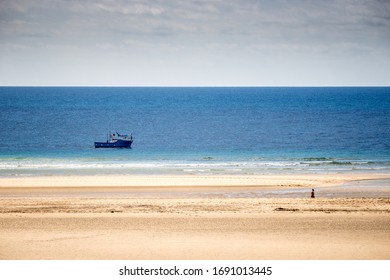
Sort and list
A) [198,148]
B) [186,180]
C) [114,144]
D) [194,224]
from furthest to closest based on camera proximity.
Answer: [198,148], [114,144], [186,180], [194,224]

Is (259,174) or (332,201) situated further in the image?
(259,174)

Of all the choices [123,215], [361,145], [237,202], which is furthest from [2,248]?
[361,145]

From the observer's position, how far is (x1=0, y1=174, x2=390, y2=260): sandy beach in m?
13.4

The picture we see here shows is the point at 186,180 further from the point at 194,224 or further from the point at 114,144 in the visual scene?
the point at 114,144

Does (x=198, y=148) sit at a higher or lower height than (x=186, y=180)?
higher

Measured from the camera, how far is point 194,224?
16453mm

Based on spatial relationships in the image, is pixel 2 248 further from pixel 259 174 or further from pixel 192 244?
pixel 259 174

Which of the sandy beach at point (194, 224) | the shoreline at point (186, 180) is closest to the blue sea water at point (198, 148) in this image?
the shoreline at point (186, 180)

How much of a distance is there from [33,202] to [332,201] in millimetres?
13318

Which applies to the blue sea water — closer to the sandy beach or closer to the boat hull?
the boat hull

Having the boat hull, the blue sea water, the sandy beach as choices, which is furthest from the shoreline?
the boat hull

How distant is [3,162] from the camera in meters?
38.4

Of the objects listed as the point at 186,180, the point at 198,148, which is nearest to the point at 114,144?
the point at 198,148
